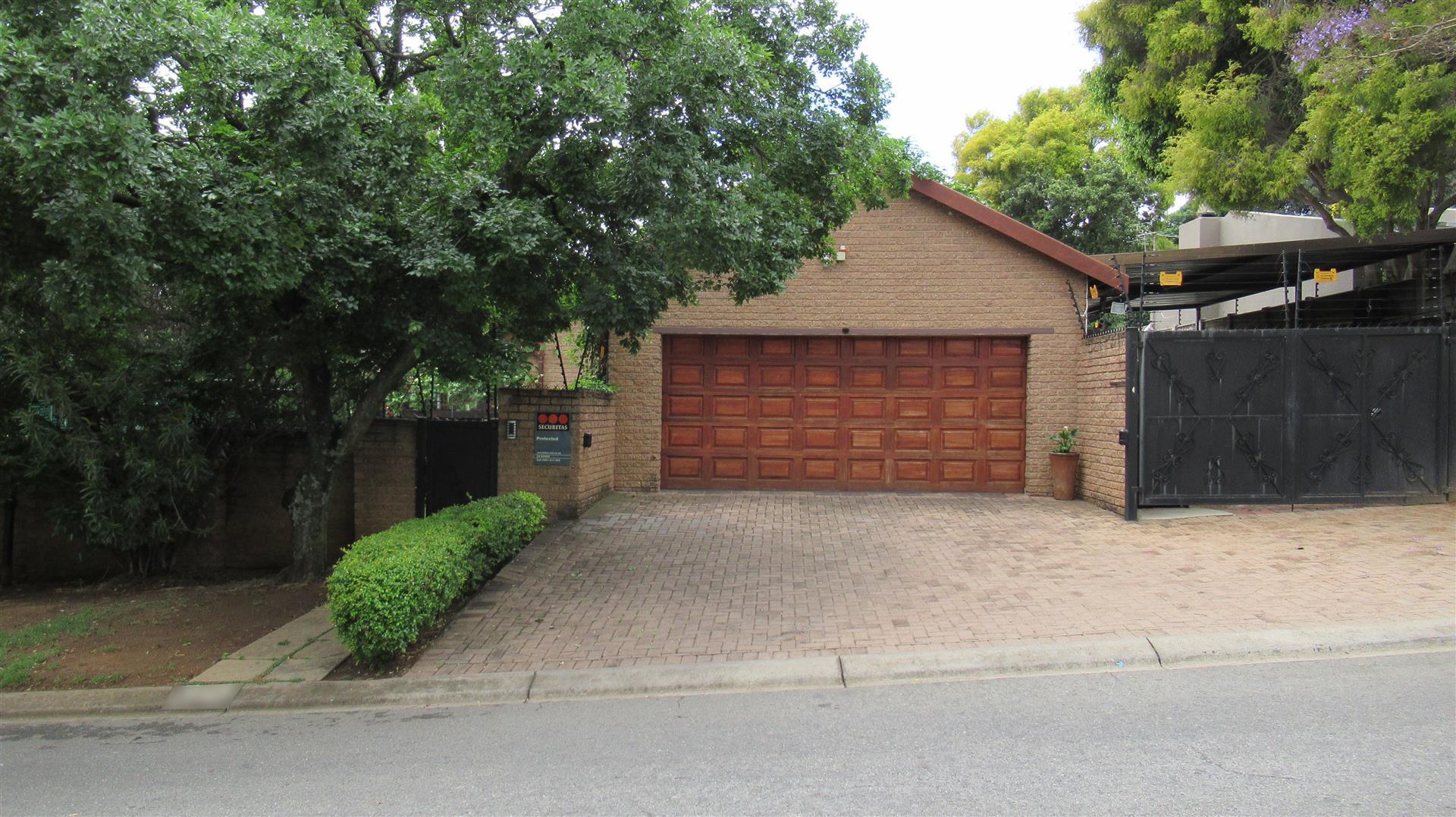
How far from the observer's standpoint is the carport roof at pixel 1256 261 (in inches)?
441

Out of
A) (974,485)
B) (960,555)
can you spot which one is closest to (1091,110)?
(974,485)

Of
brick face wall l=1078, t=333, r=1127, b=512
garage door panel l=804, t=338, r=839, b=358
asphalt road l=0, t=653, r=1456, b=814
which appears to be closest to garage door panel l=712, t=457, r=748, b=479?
garage door panel l=804, t=338, r=839, b=358

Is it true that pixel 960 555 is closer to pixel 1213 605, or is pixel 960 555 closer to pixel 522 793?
pixel 1213 605

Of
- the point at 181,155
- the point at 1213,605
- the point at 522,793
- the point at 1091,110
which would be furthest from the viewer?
the point at 1091,110

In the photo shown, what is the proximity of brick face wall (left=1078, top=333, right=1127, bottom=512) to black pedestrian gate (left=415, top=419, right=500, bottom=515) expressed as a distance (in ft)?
23.9

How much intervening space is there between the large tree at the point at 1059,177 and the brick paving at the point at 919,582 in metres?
19.5

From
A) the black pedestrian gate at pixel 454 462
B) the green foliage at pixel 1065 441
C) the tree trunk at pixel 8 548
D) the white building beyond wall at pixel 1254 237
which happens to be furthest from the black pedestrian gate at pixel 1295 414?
the tree trunk at pixel 8 548

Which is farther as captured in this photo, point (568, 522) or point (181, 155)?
point (568, 522)

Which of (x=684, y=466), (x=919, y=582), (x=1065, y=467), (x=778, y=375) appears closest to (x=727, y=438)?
(x=684, y=466)

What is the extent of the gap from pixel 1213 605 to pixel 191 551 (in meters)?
10.0

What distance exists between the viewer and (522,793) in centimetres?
452

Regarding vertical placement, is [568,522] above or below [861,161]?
below

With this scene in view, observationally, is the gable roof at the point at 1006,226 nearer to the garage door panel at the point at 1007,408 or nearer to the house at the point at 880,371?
the house at the point at 880,371

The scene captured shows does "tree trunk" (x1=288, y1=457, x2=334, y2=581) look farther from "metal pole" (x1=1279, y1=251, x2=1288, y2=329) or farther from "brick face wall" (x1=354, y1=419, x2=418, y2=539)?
"metal pole" (x1=1279, y1=251, x2=1288, y2=329)
